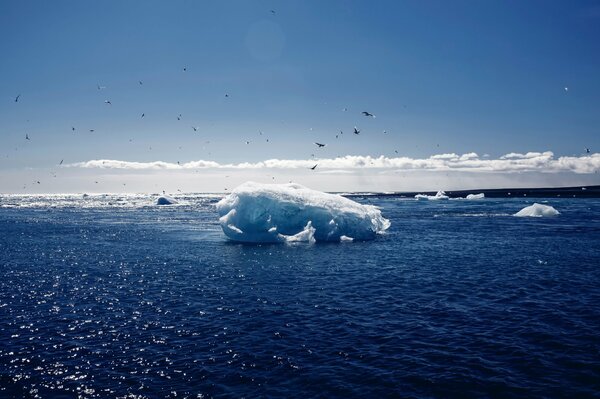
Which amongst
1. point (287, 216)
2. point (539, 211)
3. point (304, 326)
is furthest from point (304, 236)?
point (539, 211)

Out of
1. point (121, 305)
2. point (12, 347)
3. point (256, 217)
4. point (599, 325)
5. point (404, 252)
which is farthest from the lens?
point (256, 217)

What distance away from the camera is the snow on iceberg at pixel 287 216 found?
141ft

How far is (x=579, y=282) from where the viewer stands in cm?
2480

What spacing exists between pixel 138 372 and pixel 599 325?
1857 cm

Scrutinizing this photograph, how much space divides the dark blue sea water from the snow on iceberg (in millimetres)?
8715

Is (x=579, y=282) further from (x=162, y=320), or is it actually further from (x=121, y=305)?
(x=121, y=305)

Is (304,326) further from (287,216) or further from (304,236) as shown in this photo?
(304,236)

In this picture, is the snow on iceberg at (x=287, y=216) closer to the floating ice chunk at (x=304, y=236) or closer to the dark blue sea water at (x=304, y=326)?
the floating ice chunk at (x=304, y=236)

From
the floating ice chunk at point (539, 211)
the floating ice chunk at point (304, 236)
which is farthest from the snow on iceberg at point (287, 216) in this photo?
the floating ice chunk at point (539, 211)

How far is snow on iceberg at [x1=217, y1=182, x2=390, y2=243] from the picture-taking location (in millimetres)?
43125

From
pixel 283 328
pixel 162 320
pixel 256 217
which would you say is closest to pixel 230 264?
pixel 256 217

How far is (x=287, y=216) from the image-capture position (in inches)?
1721

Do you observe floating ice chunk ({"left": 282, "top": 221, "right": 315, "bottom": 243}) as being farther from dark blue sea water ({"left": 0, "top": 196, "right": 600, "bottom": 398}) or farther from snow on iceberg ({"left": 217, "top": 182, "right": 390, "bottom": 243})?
dark blue sea water ({"left": 0, "top": 196, "right": 600, "bottom": 398})

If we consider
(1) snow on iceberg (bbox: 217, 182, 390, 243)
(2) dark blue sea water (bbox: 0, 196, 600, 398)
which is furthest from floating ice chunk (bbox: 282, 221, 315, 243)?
(2) dark blue sea water (bbox: 0, 196, 600, 398)
